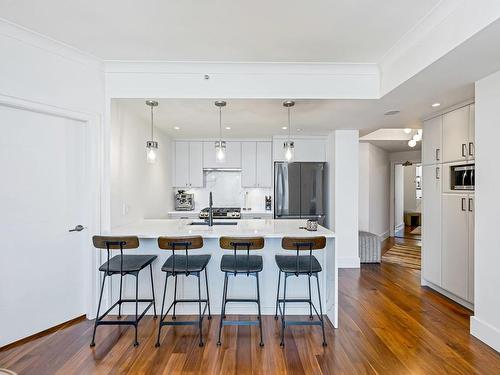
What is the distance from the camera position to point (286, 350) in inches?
88.5

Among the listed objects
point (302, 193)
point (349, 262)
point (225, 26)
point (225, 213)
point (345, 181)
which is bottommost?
point (349, 262)

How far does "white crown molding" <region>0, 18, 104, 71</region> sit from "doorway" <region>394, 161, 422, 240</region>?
799 cm

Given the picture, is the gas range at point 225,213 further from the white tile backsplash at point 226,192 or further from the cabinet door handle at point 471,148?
the cabinet door handle at point 471,148

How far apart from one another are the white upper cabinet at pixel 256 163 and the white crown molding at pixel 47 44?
2966 millimetres

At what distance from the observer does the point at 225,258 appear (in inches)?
105

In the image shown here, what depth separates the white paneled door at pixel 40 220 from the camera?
234cm

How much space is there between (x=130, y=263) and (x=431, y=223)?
3.80 m

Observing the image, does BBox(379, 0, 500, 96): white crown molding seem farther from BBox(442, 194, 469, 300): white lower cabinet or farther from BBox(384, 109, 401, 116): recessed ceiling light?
BBox(442, 194, 469, 300): white lower cabinet

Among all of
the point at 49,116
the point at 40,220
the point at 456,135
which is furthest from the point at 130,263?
the point at 456,135

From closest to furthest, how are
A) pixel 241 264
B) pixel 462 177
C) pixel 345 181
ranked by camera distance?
pixel 241 264, pixel 462 177, pixel 345 181

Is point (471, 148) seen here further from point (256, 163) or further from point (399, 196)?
point (399, 196)

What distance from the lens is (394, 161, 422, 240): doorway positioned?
26.7 feet

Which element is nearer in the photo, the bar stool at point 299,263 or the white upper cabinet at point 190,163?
the bar stool at point 299,263

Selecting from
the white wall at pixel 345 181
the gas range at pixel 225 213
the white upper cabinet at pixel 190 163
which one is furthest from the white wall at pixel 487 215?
the white upper cabinet at pixel 190 163
